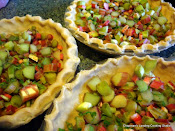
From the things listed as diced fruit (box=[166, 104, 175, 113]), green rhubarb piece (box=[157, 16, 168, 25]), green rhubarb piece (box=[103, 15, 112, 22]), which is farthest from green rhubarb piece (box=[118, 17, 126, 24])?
diced fruit (box=[166, 104, 175, 113])

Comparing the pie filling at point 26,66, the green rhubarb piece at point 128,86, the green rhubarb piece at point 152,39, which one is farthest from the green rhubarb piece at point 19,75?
the green rhubarb piece at point 152,39

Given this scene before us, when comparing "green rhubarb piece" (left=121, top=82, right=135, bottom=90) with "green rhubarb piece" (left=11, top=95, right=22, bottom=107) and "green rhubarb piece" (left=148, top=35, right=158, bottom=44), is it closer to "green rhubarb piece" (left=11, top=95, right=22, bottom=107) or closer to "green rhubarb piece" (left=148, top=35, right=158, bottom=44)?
"green rhubarb piece" (left=148, top=35, right=158, bottom=44)

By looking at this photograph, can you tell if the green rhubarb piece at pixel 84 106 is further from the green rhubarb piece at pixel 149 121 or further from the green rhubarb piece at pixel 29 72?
the green rhubarb piece at pixel 29 72

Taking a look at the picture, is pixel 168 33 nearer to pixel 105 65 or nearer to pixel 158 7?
A: pixel 158 7

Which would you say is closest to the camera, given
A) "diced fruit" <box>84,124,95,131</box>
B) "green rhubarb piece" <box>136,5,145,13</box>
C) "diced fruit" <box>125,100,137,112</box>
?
"diced fruit" <box>84,124,95,131</box>

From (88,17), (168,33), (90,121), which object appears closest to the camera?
(90,121)

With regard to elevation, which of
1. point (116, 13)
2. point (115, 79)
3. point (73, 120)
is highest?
point (116, 13)

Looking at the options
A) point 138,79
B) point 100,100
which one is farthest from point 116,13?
point 100,100
